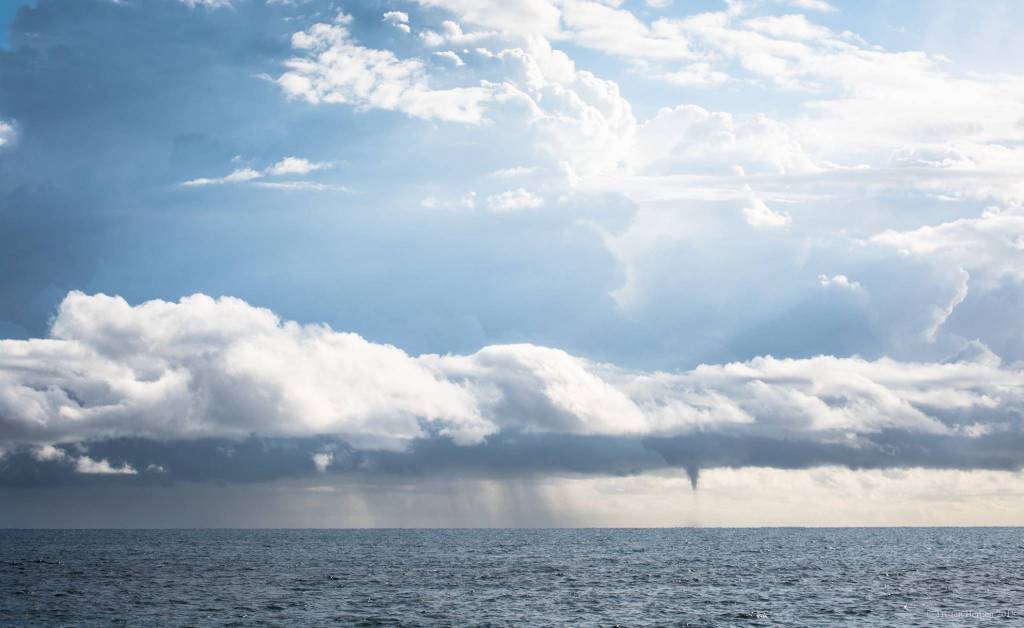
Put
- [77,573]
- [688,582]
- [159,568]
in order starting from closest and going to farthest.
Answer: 1. [688,582]
2. [77,573]
3. [159,568]

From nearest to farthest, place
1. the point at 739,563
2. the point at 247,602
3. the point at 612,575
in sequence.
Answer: the point at 247,602, the point at 612,575, the point at 739,563

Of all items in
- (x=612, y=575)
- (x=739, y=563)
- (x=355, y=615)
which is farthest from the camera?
(x=739, y=563)

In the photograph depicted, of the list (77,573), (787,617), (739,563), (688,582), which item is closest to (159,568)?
(77,573)

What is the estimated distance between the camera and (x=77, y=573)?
14988cm

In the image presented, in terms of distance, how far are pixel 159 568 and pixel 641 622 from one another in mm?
108133

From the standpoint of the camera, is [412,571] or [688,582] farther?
[412,571]

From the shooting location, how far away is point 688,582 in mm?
126875

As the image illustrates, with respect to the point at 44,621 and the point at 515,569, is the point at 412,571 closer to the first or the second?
the point at 515,569

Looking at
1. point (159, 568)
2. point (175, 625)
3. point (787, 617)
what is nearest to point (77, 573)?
point (159, 568)

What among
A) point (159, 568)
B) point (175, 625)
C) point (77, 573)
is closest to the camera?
point (175, 625)

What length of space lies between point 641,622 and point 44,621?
55.1 meters

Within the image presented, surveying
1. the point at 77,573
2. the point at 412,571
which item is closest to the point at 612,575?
the point at 412,571

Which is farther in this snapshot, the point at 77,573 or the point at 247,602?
the point at 77,573

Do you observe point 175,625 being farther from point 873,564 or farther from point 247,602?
point 873,564
